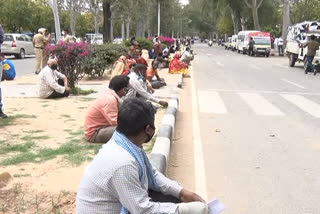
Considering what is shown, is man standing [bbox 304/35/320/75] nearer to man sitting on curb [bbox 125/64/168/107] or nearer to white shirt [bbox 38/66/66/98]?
man sitting on curb [bbox 125/64/168/107]

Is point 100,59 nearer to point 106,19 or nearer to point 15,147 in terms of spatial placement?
point 15,147

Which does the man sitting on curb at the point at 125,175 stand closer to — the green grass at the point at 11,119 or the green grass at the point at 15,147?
the green grass at the point at 15,147

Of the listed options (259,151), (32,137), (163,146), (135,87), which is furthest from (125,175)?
(135,87)

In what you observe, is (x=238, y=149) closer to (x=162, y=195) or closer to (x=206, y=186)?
(x=206, y=186)

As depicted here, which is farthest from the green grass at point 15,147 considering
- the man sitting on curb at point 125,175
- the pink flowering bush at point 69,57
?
the pink flowering bush at point 69,57

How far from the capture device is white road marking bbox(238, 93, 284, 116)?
30.5 ft

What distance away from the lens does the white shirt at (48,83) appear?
9.69 metres

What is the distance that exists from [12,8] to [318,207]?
48755mm

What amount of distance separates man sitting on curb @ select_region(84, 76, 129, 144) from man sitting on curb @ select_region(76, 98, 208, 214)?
2955 mm

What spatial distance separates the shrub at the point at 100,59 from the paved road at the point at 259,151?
4367 mm

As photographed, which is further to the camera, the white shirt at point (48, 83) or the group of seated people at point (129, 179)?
the white shirt at point (48, 83)

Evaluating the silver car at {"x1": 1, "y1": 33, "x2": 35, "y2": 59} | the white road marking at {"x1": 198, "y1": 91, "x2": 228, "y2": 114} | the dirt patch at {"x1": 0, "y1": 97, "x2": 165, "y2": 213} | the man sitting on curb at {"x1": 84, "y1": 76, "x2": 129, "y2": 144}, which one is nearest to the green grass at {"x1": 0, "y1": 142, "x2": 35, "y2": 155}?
the dirt patch at {"x1": 0, "y1": 97, "x2": 165, "y2": 213}

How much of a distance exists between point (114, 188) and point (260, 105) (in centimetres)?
808

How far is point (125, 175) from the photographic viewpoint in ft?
8.36
